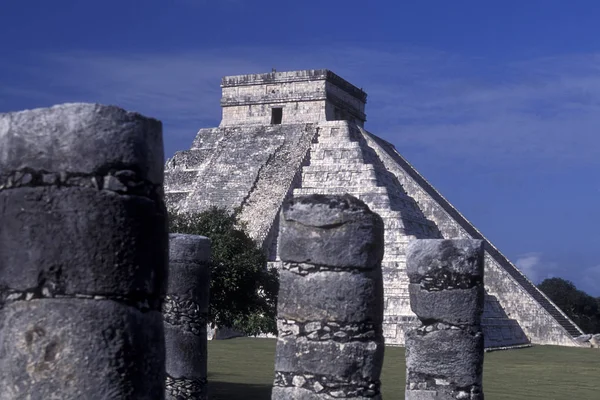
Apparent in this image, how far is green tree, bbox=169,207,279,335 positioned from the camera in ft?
55.6

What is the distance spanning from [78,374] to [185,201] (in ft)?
107

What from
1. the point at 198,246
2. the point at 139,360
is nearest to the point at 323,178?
the point at 198,246

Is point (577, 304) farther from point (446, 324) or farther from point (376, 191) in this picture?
point (446, 324)

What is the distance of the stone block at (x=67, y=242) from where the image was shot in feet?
13.4

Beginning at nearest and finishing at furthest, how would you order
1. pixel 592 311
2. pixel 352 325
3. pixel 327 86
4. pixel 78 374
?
pixel 78 374 < pixel 352 325 < pixel 327 86 < pixel 592 311

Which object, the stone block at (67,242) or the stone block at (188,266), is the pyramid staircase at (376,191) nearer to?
the stone block at (188,266)

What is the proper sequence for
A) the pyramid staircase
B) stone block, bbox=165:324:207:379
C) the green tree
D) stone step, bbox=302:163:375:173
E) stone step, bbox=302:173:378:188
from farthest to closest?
1. stone step, bbox=302:163:375:173
2. stone step, bbox=302:173:378:188
3. the pyramid staircase
4. the green tree
5. stone block, bbox=165:324:207:379

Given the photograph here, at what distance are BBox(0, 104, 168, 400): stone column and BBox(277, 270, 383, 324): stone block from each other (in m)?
3.43

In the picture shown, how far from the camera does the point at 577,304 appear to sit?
47.3 meters

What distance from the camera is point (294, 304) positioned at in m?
7.71

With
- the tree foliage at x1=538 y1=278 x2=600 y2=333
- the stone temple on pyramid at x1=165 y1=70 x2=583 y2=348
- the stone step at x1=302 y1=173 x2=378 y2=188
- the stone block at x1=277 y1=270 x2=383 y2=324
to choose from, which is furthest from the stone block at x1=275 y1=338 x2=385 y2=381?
the tree foliage at x1=538 y1=278 x2=600 y2=333

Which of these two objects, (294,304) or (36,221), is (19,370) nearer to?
A: (36,221)

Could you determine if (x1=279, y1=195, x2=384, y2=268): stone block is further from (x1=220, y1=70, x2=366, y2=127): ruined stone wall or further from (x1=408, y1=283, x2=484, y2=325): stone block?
(x1=220, y1=70, x2=366, y2=127): ruined stone wall

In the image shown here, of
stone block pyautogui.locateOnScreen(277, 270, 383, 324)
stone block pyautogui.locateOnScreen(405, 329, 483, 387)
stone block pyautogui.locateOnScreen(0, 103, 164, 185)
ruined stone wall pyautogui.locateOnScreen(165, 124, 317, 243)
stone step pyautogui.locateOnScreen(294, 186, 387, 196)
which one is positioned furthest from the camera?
ruined stone wall pyautogui.locateOnScreen(165, 124, 317, 243)
